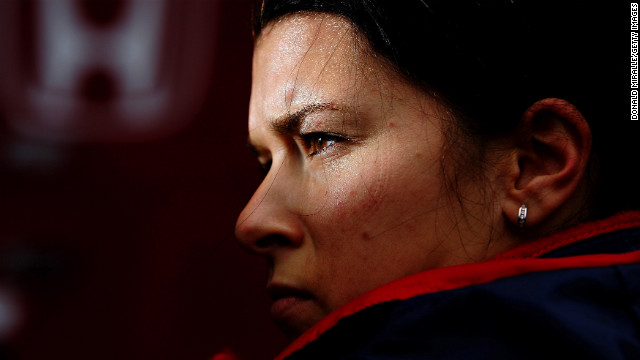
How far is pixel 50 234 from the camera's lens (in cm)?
117

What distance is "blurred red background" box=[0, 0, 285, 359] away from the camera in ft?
3.84

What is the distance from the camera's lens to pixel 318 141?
71cm

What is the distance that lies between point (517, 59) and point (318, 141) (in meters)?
0.25

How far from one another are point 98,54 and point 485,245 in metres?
0.91

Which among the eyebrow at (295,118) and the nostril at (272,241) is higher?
the eyebrow at (295,118)

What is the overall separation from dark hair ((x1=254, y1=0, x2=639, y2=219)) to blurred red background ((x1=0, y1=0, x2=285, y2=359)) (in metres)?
0.63

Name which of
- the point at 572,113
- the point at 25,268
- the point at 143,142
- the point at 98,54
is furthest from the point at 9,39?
the point at 572,113

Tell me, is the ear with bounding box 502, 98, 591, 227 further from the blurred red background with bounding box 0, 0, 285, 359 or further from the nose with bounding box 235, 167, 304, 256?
the blurred red background with bounding box 0, 0, 285, 359

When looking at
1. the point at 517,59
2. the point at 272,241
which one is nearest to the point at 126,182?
the point at 272,241

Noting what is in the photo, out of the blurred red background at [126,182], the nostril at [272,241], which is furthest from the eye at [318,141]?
the blurred red background at [126,182]

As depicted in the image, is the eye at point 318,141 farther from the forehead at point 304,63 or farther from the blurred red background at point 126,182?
the blurred red background at point 126,182

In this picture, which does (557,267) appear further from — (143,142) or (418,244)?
(143,142)

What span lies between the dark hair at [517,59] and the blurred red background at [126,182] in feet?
2.05

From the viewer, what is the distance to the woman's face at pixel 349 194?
653mm
